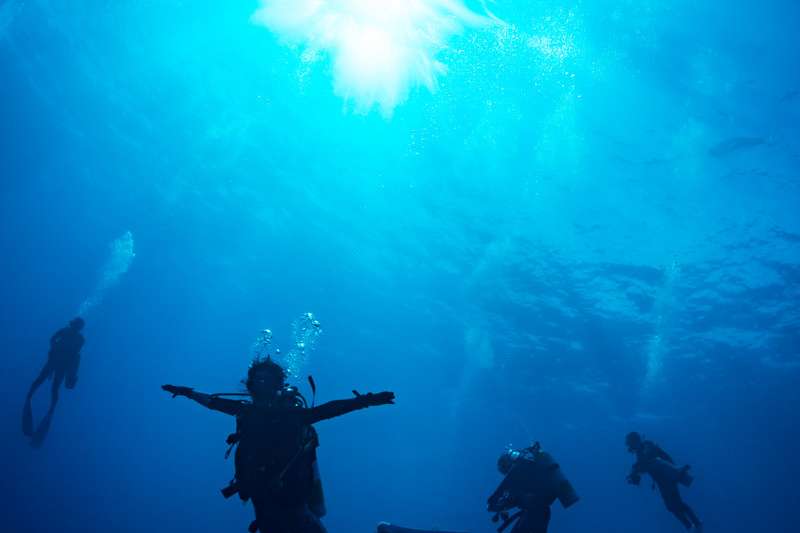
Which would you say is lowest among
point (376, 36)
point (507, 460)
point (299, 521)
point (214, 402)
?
point (299, 521)

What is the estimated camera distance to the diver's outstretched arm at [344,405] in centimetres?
389

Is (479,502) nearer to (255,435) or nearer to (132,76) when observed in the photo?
(132,76)

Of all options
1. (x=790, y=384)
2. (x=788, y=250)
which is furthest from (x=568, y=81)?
(x=790, y=384)

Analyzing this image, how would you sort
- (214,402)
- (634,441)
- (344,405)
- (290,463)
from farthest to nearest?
(634,441) < (214,402) < (344,405) < (290,463)

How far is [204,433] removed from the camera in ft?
384

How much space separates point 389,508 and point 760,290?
419 ft

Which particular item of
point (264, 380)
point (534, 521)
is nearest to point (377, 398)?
point (264, 380)

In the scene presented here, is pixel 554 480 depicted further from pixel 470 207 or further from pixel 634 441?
pixel 470 207

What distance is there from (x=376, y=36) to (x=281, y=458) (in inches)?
603

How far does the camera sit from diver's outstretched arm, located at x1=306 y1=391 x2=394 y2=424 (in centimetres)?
389

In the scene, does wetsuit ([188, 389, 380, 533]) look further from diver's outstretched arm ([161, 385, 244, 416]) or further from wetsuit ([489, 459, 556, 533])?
wetsuit ([489, 459, 556, 533])

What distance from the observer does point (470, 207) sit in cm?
2133

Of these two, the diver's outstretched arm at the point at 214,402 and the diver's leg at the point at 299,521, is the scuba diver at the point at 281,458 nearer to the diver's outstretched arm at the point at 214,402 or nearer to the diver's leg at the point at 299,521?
the diver's leg at the point at 299,521

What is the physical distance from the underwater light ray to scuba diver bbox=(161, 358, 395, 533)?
12758mm
